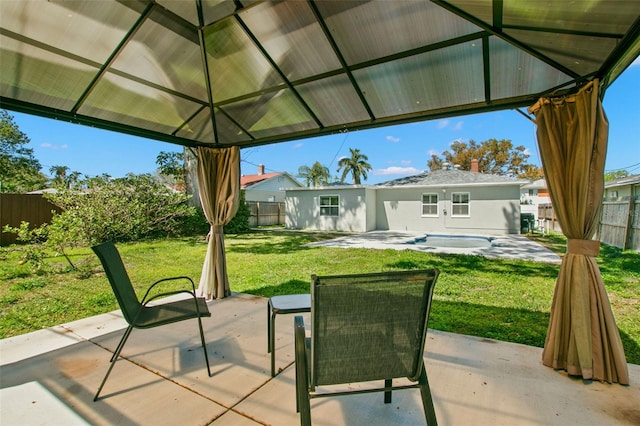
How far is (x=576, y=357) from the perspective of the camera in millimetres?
2377

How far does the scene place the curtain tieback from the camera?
2369 mm

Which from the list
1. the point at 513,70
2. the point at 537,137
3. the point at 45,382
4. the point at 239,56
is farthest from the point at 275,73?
the point at 45,382

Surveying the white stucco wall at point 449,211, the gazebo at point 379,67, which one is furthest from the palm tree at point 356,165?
the gazebo at point 379,67

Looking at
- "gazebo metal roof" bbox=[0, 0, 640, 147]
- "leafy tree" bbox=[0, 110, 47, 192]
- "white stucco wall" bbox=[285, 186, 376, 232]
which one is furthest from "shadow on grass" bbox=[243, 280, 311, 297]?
"leafy tree" bbox=[0, 110, 47, 192]

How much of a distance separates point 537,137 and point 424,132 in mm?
30961

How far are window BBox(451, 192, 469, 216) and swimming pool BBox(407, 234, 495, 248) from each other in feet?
7.13

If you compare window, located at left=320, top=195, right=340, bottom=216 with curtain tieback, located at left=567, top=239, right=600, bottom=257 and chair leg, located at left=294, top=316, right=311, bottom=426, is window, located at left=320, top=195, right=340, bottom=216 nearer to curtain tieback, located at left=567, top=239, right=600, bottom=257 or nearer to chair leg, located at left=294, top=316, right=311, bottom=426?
curtain tieback, located at left=567, top=239, right=600, bottom=257

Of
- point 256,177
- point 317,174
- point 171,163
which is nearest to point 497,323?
point 171,163

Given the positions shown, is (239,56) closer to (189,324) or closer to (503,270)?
(189,324)

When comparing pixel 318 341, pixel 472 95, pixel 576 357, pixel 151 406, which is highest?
pixel 472 95

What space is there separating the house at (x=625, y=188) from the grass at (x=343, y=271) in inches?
82.8

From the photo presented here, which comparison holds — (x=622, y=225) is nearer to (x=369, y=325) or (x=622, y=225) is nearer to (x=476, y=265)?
(x=476, y=265)

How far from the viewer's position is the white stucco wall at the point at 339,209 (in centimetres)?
1542

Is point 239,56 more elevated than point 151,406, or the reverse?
point 239,56
